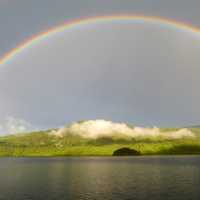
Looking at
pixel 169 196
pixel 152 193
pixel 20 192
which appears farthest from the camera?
pixel 20 192

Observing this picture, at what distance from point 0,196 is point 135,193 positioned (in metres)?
40.8

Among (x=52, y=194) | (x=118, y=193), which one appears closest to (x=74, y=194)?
(x=52, y=194)

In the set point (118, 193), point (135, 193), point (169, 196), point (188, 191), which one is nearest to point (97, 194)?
point (118, 193)

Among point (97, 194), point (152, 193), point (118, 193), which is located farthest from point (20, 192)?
point (152, 193)

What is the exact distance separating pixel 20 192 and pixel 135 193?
36.9m

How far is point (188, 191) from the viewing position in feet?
282

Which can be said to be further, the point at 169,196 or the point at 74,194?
the point at 74,194

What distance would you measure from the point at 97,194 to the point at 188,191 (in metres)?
28.4

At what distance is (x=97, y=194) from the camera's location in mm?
A: 84312

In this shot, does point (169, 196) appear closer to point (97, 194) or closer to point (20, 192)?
point (97, 194)

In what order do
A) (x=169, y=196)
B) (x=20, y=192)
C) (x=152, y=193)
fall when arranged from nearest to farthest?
(x=169, y=196), (x=152, y=193), (x=20, y=192)

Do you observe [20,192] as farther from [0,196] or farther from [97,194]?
[97,194]

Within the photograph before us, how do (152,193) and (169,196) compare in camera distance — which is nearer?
(169,196)

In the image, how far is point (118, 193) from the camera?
84812mm
